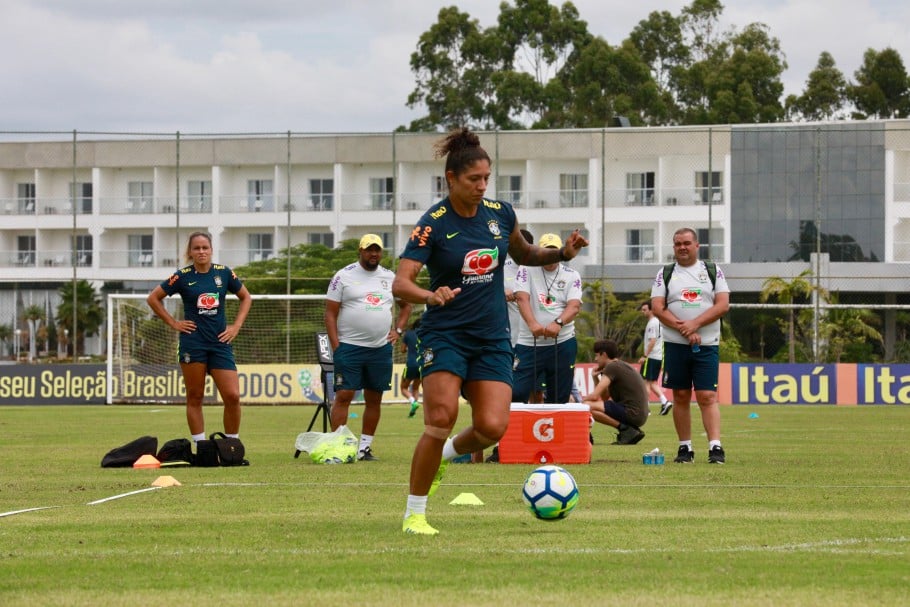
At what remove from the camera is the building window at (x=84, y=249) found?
204ft

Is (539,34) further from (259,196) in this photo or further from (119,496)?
(119,496)

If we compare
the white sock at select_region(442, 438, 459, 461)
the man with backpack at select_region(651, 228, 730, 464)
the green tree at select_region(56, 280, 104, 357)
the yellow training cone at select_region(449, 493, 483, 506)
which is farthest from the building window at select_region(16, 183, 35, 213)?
the white sock at select_region(442, 438, 459, 461)

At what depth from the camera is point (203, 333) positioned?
1327 cm

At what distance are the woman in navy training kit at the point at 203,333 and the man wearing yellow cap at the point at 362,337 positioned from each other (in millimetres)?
1029

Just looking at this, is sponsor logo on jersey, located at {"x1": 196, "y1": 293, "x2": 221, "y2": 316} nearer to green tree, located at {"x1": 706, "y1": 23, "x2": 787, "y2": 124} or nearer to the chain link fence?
the chain link fence

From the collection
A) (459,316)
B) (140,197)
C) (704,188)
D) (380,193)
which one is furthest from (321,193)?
(459,316)

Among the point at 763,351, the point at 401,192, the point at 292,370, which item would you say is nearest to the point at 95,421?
the point at 292,370

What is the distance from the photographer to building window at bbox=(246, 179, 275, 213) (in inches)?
2426

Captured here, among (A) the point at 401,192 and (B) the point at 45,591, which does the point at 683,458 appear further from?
(A) the point at 401,192

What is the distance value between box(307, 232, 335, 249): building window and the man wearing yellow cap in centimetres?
4688

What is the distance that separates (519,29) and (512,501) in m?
65.8

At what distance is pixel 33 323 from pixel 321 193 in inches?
597

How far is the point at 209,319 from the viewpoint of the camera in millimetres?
13336

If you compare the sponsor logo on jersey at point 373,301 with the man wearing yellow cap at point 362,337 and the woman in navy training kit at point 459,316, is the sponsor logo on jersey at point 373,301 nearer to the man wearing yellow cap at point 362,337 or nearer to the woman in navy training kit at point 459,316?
the man wearing yellow cap at point 362,337
